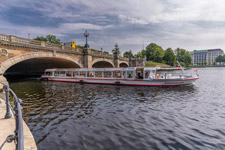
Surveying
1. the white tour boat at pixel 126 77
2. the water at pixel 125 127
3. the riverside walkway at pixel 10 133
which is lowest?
the water at pixel 125 127

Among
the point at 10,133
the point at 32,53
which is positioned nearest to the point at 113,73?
the point at 32,53

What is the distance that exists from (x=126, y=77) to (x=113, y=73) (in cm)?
327

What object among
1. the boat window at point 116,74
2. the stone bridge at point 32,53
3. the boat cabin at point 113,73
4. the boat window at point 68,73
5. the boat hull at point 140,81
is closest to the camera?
the stone bridge at point 32,53

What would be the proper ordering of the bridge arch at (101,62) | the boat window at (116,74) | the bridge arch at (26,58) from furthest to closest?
Answer: 1. the bridge arch at (101,62)
2. the boat window at (116,74)
3. the bridge arch at (26,58)

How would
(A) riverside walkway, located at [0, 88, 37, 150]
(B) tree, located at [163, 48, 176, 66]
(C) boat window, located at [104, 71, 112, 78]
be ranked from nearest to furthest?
(A) riverside walkway, located at [0, 88, 37, 150] < (C) boat window, located at [104, 71, 112, 78] < (B) tree, located at [163, 48, 176, 66]

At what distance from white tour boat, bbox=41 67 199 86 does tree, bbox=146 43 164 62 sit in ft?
296

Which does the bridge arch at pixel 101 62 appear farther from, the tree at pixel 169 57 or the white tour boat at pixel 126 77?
the tree at pixel 169 57

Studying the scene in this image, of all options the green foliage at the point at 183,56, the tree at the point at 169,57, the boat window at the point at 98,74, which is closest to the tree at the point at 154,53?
the tree at the point at 169,57

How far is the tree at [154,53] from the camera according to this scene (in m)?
111

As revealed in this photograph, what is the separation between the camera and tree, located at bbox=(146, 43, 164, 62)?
365ft

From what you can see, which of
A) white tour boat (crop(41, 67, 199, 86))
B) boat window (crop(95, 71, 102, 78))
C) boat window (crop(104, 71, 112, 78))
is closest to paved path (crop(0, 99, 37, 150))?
white tour boat (crop(41, 67, 199, 86))

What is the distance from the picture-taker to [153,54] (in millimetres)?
111625

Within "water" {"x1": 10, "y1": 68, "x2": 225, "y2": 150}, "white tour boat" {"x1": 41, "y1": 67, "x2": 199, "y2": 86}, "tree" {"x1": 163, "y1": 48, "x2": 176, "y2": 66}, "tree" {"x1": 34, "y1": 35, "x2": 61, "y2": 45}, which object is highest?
"tree" {"x1": 34, "y1": 35, "x2": 61, "y2": 45}

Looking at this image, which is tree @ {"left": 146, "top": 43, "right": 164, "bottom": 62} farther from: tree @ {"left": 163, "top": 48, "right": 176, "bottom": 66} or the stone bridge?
the stone bridge
